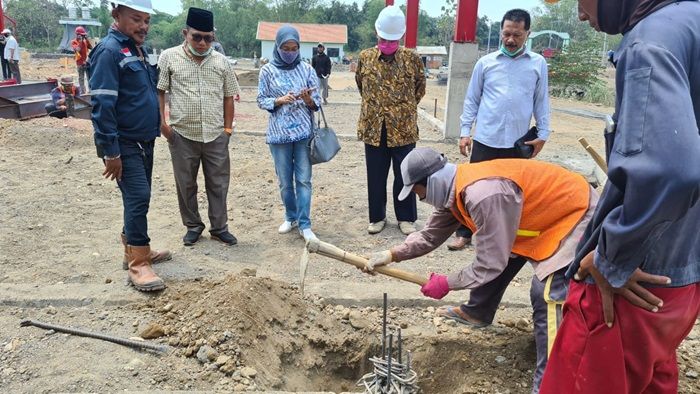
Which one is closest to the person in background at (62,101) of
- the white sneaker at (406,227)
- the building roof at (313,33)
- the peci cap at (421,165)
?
the white sneaker at (406,227)

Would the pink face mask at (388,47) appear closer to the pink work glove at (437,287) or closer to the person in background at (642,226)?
the pink work glove at (437,287)

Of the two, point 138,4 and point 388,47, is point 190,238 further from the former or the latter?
point 388,47

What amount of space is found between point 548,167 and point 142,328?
2.41m

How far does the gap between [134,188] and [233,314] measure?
1.22 meters

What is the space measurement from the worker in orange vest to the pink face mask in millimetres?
2311

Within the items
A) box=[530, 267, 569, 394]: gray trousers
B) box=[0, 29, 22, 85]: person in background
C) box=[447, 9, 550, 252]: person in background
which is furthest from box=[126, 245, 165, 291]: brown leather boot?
box=[0, 29, 22, 85]: person in background

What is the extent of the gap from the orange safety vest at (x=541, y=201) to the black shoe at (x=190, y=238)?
114 inches

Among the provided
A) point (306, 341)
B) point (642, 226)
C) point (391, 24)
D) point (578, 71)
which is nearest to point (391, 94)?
point (391, 24)

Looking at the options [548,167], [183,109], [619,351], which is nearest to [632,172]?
[619,351]

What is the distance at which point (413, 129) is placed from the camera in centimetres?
494

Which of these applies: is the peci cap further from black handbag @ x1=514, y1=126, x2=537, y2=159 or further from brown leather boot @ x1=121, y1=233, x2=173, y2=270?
brown leather boot @ x1=121, y1=233, x2=173, y2=270

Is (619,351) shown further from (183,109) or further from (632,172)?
(183,109)

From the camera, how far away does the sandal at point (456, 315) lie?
11.2 ft

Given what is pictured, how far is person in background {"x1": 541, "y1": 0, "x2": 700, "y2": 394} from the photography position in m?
1.30
